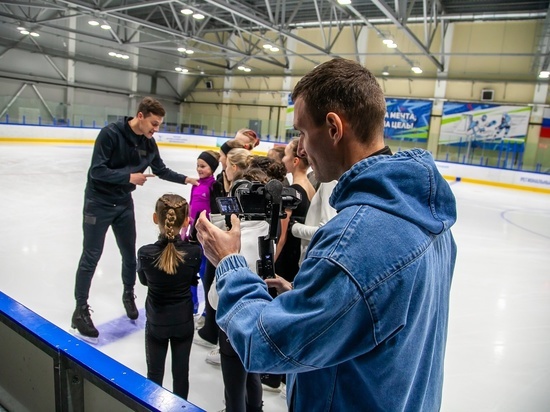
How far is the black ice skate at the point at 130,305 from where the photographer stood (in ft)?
10.2

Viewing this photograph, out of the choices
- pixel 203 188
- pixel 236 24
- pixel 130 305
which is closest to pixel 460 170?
pixel 236 24

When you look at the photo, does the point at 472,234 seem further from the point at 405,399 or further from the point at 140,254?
the point at 405,399

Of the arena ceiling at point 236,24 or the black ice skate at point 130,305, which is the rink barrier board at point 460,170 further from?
the black ice skate at point 130,305

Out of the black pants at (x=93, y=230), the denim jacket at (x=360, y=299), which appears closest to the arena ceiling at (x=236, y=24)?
the black pants at (x=93, y=230)

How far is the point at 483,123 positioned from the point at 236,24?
11107 mm

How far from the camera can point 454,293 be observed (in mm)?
4246

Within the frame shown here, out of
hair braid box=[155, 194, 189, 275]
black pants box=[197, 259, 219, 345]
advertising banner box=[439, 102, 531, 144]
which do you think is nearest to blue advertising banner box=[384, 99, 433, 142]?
advertising banner box=[439, 102, 531, 144]

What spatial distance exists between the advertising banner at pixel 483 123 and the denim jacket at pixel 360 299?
59.1 ft

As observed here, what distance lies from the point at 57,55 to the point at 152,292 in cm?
2460

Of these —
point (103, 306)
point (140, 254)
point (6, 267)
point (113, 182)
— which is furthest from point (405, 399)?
point (6, 267)

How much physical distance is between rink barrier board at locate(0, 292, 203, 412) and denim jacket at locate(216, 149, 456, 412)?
0.42 m

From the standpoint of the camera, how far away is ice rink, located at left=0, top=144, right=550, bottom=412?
8.56ft

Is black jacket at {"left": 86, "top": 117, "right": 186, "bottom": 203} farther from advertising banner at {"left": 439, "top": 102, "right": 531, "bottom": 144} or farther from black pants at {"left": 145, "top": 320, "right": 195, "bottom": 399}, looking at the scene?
advertising banner at {"left": 439, "top": 102, "right": 531, "bottom": 144}

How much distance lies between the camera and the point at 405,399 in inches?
31.2
